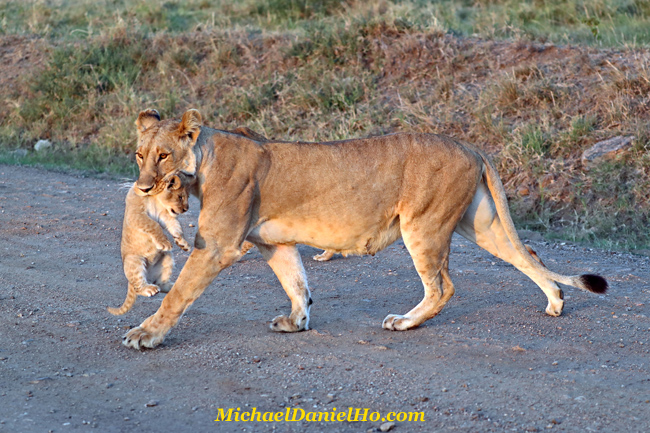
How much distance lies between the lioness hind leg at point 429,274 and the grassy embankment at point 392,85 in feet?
9.44

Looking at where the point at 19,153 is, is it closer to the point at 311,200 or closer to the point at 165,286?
the point at 165,286

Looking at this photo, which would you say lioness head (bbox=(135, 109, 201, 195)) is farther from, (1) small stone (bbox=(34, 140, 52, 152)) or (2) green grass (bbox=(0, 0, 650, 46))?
(1) small stone (bbox=(34, 140, 52, 152))

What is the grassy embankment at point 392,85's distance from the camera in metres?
8.30

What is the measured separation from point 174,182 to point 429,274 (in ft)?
4.97

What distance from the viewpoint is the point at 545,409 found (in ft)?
11.6

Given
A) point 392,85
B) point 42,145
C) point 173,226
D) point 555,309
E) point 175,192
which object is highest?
point 175,192

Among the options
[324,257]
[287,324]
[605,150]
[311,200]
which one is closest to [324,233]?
[311,200]

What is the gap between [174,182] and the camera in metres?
4.18

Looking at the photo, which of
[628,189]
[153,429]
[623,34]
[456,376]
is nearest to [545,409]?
[456,376]

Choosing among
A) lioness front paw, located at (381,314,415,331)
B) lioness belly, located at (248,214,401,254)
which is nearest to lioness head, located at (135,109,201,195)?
lioness belly, located at (248,214,401,254)

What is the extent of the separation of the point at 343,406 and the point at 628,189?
5.20 m

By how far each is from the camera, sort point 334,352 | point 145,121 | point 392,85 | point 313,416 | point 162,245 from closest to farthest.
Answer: point 313,416, point 334,352, point 145,121, point 162,245, point 392,85

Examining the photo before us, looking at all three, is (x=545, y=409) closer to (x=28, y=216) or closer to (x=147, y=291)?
(x=147, y=291)

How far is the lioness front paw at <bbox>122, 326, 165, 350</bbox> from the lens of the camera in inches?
169
